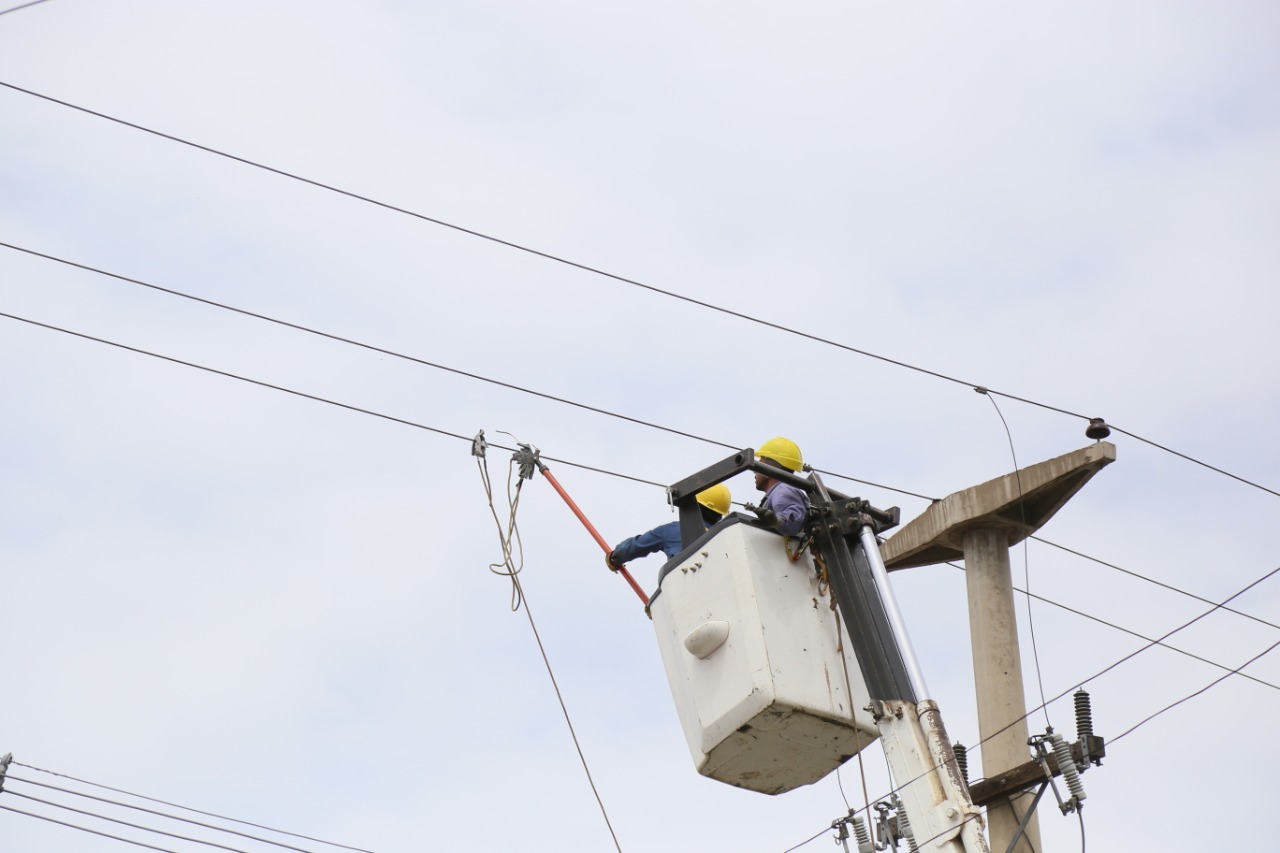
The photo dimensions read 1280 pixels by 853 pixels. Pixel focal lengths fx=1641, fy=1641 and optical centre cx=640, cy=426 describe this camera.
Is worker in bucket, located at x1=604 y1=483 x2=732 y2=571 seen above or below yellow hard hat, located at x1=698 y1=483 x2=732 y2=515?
below

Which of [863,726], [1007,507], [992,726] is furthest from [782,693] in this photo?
[1007,507]

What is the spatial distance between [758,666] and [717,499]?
5.83 ft

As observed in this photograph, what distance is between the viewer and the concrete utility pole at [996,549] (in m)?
10.4

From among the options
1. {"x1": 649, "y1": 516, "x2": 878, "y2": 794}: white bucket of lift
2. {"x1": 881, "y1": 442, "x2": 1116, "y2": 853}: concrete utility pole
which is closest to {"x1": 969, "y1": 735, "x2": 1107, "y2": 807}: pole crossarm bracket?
{"x1": 881, "y1": 442, "x2": 1116, "y2": 853}: concrete utility pole

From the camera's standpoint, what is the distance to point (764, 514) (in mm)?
7223

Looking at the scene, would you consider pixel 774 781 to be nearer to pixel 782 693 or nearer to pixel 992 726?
pixel 782 693

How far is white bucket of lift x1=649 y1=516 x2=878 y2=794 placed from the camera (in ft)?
22.7

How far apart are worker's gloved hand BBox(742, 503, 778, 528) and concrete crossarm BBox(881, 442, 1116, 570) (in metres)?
4.24

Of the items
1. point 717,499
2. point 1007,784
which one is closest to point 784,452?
point 717,499

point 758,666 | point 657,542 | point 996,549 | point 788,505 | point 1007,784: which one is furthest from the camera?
point 996,549

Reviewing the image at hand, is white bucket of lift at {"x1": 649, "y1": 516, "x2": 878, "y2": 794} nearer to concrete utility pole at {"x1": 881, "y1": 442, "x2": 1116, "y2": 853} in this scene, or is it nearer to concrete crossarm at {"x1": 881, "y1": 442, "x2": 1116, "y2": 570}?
concrete utility pole at {"x1": 881, "y1": 442, "x2": 1116, "y2": 853}

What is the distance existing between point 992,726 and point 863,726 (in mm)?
3708

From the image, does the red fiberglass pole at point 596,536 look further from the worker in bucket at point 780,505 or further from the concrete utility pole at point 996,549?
the concrete utility pole at point 996,549

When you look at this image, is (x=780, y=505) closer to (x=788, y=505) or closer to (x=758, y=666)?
(x=788, y=505)
